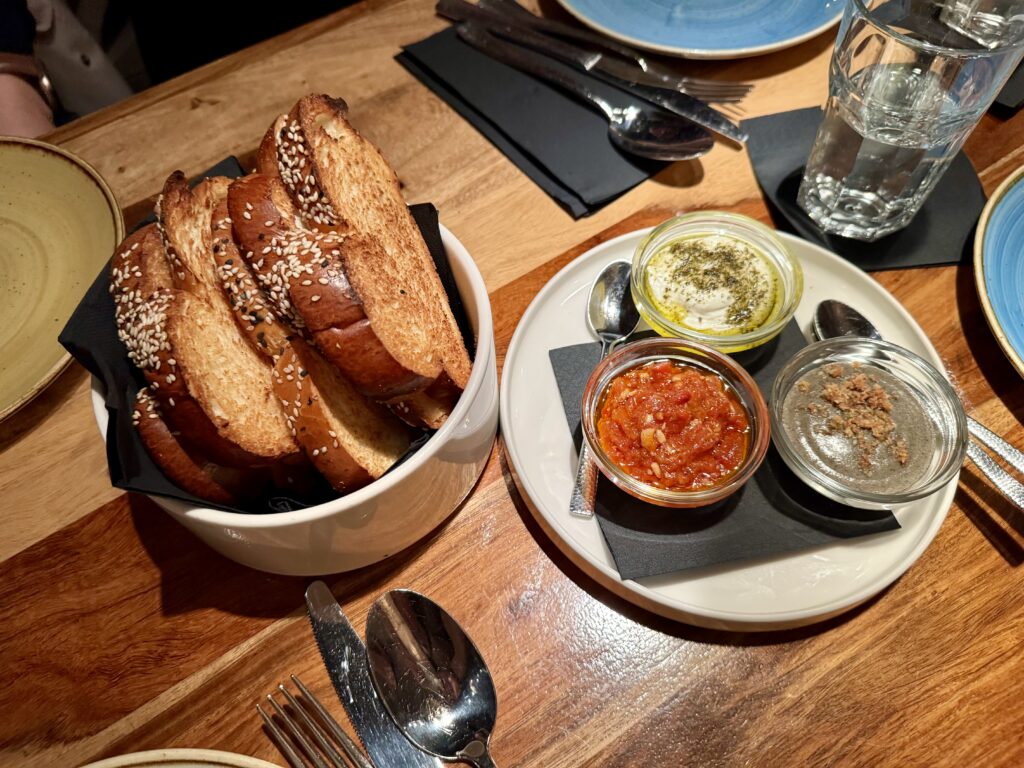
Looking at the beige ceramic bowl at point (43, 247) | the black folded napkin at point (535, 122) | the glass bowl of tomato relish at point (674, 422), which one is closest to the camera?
the glass bowl of tomato relish at point (674, 422)

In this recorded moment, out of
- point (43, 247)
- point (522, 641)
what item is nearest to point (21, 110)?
point (43, 247)

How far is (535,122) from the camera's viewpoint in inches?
63.7

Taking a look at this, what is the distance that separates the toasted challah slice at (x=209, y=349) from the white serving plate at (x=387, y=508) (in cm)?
11

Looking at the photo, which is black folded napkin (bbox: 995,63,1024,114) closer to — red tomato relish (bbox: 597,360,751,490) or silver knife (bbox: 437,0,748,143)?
silver knife (bbox: 437,0,748,143)

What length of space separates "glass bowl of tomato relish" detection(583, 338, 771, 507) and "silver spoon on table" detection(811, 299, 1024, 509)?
24 cm

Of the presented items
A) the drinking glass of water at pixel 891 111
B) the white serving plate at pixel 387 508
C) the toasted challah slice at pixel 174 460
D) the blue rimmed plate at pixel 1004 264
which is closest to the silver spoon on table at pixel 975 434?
the blue rimmed plate at pixel 1004 264

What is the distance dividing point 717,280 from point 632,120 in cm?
49

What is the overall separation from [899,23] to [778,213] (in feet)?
1.34

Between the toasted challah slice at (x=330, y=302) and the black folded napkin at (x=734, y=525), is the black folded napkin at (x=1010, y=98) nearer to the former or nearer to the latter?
the black folded napkin at (x=734, y=525)

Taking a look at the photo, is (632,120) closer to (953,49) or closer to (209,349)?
(953,49)

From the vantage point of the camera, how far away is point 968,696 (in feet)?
3.38

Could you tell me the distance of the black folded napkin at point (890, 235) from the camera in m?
1.43

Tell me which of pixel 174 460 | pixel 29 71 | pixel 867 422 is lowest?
pixel 867 422

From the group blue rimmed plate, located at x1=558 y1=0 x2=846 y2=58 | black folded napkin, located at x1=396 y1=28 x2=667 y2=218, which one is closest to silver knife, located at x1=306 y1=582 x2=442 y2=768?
black folded napkin, located at x1=396 y1=28 x2=667 y2=218
